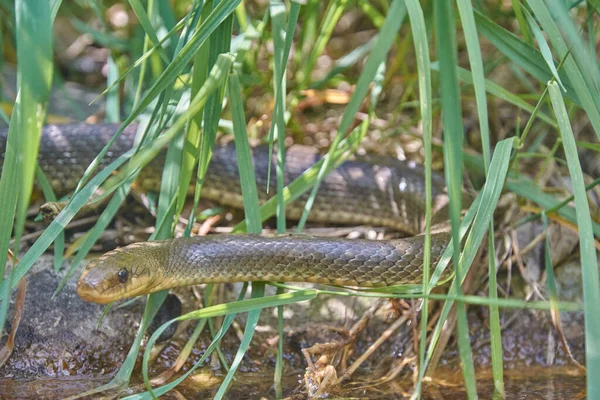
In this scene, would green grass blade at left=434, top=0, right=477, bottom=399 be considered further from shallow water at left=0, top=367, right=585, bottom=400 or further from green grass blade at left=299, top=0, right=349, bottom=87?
green grass blade at left=299, top=0, right=349, bottom=87

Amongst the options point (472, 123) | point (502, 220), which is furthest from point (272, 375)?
point (472, 123)

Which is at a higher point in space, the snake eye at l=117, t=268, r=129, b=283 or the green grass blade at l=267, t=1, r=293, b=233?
the green grass blade at l=267, t=1, r=293, b=233

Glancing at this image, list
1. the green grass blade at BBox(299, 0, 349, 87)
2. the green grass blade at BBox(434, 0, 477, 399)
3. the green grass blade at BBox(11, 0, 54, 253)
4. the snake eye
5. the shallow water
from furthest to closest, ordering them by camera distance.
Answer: the green grass blade at BBox(299, 0, 349, 87), the shallow water, the snake eye, the green grass blade at BBox(434, 0, 477, 399), the green grass blade at BBox(11, 0, 54, 253)

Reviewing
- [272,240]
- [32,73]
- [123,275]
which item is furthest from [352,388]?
[32,73]

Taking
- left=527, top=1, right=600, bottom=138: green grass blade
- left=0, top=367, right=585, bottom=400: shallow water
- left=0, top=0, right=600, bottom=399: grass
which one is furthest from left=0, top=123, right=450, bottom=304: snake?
left=527, top=1, right=600, bottom=138: green grass blade

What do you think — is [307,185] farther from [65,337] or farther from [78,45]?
[78,45]

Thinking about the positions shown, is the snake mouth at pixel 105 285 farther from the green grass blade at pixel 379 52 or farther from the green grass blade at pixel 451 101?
the green grass blade at pixel 451 101

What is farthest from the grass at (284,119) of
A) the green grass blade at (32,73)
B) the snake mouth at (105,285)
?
the snake mouth at (105,285)
